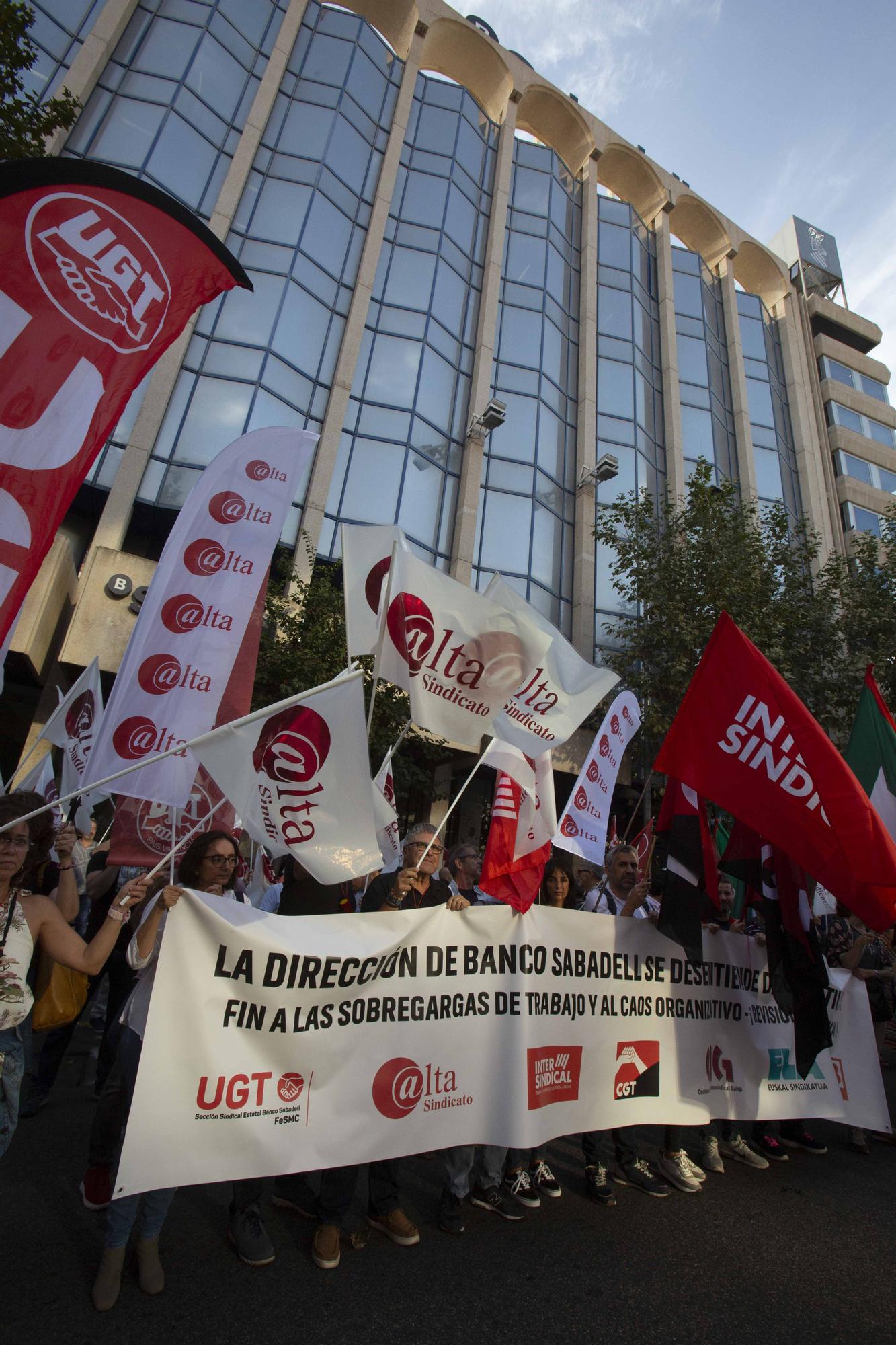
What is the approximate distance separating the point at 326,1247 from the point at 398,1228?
1.34 ft

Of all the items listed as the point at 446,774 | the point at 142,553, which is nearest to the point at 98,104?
the point at 142,553

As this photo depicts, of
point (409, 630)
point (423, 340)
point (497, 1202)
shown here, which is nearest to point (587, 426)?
point (423, 340)

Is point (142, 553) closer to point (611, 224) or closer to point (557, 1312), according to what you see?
point (557, 1312)

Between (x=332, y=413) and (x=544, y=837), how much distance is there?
668 inches

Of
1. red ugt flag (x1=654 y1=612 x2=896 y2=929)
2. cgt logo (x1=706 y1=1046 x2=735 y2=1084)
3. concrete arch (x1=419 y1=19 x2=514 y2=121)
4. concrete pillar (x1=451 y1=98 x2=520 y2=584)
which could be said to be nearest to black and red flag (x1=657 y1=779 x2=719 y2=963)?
red ugt flag (x1=654 y1=612 x2=896 y2=929)

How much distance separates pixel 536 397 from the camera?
22500 mm

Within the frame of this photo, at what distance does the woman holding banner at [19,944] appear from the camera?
2.50 metres

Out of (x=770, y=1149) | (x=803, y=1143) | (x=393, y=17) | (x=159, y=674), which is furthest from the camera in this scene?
(x=393, y=17)

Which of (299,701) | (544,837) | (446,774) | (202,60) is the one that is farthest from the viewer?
(446,774)

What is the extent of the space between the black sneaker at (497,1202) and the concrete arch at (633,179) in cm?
3441

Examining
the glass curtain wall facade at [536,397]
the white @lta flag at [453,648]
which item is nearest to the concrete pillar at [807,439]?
the glass curtain wall facade at [536,397]

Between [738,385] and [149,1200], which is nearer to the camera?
[149,1200]

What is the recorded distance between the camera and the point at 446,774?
21016mm

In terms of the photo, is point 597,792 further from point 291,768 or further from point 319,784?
point 291,768
